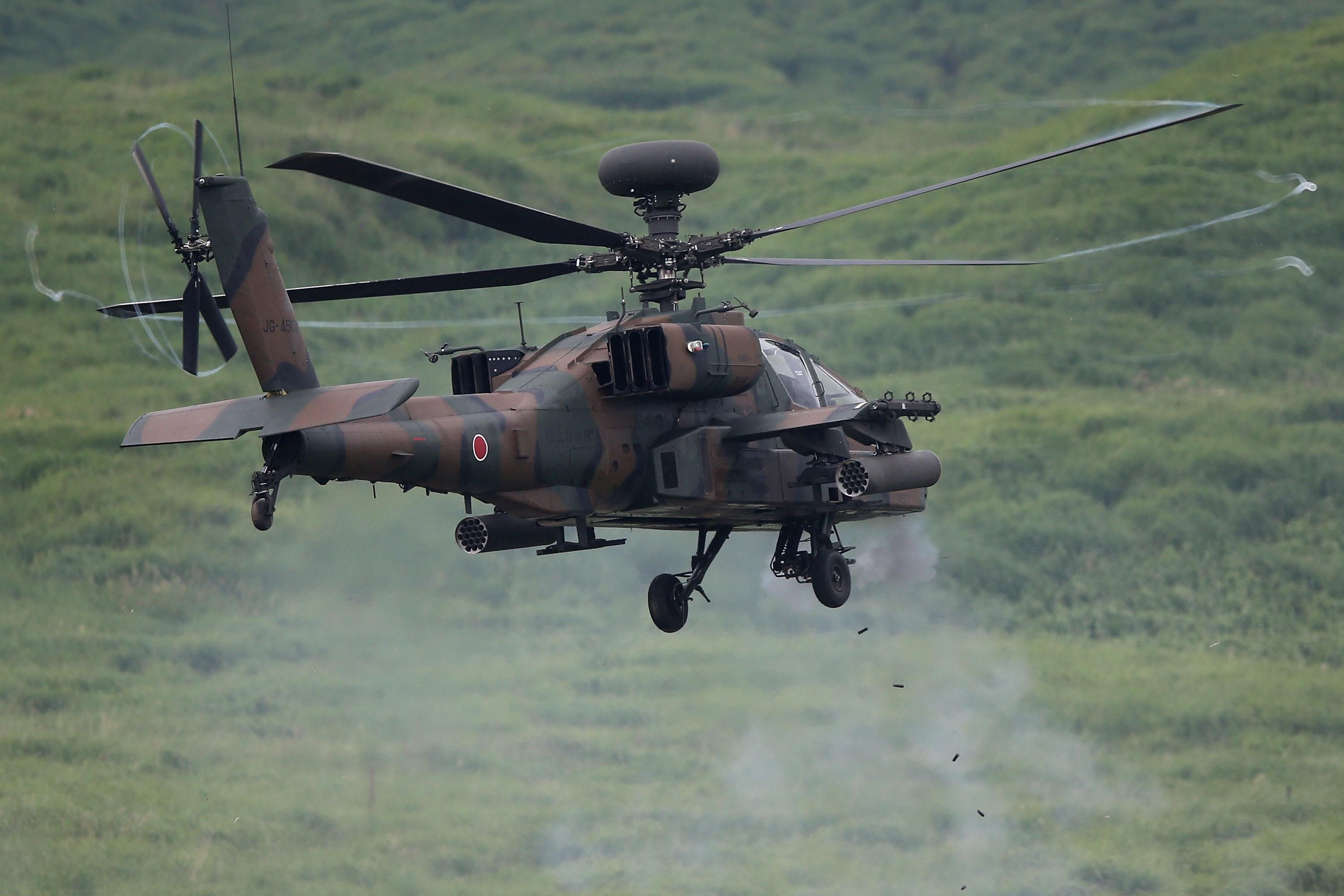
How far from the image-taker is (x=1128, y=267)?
187 ft

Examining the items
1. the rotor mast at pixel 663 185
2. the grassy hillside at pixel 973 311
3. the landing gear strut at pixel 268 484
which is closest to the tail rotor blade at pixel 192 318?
the landing gear strut at pixel 268 484

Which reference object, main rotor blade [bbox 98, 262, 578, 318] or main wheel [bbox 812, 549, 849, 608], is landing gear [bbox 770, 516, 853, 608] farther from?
main rotor blade [bbox 98, 262, 578, 318]

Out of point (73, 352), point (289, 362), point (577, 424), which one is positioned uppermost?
point (289, 362)

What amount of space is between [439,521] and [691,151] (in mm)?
23683

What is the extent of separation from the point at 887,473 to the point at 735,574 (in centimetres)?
2491

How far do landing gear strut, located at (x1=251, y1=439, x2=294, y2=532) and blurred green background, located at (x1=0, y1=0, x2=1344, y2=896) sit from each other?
77.3ft

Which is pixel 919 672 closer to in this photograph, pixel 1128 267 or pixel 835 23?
pixel 1128 267

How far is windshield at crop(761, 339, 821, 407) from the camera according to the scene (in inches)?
843

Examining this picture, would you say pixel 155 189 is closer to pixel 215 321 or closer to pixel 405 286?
pixel 215 321

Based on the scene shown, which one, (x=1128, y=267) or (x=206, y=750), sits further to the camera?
(x=1128, y=267)

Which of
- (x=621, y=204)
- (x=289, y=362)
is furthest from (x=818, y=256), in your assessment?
(x=289, y=362)

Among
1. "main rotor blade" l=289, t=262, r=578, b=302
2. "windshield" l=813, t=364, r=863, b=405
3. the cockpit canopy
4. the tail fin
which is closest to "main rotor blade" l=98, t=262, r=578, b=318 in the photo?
"main rotor blade" l=289, t=262, r=578, b=302

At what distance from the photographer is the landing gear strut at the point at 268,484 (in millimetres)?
15328

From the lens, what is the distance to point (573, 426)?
62.6ft
